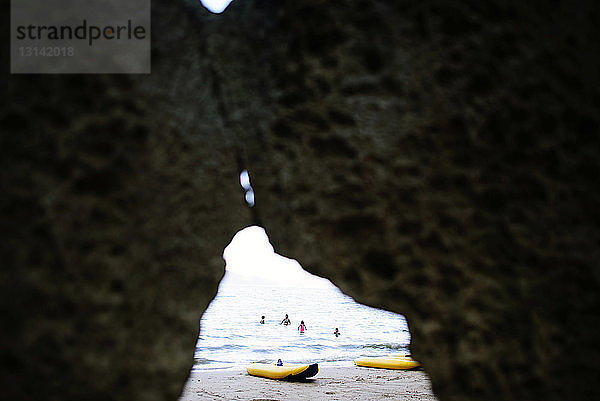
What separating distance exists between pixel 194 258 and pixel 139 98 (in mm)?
351

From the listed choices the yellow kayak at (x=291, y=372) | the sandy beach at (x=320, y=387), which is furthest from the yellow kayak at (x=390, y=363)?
the yellow kayak at (x=291, y=372)

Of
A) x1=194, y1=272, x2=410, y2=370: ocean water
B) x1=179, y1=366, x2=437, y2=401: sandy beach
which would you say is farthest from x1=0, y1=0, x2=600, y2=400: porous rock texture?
x1=194, y1=272, x2=410, y2=370: ocean water

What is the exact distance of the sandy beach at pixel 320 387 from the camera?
731 cm

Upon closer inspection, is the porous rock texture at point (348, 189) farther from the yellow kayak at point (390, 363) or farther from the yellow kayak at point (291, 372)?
the yellow kayak at point (390, 363)

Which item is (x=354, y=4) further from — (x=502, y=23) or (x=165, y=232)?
(x=165, y=232)

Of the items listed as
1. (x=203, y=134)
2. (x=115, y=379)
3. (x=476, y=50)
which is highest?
(x=476, y=50)

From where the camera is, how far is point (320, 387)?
845 cm

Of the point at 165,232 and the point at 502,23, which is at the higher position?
the point at 502,23

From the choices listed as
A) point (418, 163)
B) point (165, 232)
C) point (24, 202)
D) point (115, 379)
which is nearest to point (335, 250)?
point (418, 163)

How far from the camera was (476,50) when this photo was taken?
972 millimetres

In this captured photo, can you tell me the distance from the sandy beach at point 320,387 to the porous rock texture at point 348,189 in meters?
5.91

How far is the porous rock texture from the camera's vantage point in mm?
889

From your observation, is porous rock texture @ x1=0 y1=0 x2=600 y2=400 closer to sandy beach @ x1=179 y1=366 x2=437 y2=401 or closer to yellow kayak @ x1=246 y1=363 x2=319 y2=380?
sandy beach @ x1=179 y1=366 x2=437 y2=401

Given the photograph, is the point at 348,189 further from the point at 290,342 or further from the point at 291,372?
the point at 290,342
